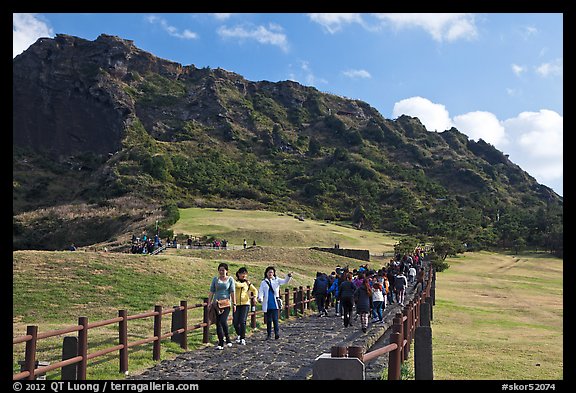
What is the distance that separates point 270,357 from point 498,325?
12043 mm

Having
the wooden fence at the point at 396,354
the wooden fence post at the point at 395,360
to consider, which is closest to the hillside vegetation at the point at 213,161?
the wooden fence at the point at 396,354

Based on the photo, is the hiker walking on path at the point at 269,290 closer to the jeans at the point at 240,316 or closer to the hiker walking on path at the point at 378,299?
the jeans at the point at 240,316

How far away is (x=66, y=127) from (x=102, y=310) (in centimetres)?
14556

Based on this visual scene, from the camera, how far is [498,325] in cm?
1953

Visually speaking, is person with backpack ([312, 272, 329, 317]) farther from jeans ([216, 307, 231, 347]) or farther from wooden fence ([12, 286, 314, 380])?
jeans ([216, 307, 231, 347])

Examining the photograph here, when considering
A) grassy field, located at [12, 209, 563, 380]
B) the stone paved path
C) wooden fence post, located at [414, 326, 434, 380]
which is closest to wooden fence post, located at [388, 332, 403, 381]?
wooden fence post, located at [414, 326, 434, 380]

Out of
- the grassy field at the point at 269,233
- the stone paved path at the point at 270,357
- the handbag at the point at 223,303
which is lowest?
the stone paved path at the point at 270,357

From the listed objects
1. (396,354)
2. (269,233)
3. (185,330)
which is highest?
(269,233)

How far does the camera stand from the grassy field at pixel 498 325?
11031 mm

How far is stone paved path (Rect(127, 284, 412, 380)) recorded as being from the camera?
29.2 feet

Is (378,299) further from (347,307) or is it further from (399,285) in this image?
(399,285)

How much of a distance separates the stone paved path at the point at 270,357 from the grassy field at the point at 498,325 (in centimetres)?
170

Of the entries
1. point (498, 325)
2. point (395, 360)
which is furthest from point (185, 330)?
point (498, 325)
